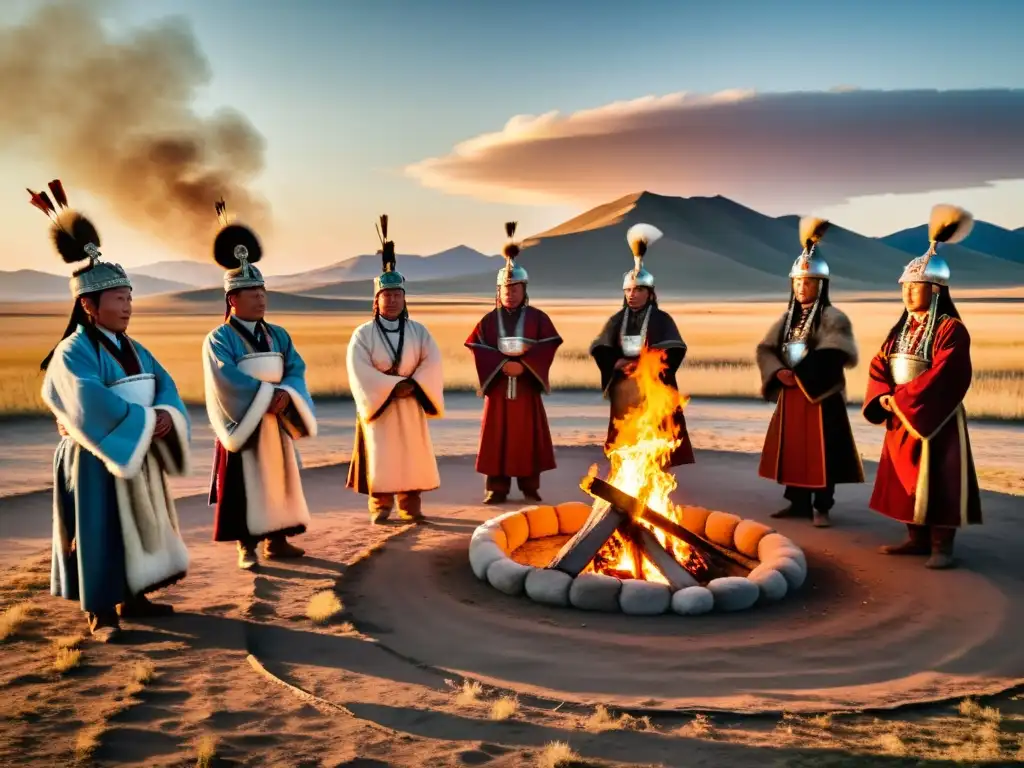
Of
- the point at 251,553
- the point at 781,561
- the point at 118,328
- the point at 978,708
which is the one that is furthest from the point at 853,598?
the point at 118,328

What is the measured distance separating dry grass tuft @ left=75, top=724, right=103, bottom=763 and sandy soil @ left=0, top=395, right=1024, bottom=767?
12 mm

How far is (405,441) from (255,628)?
3.03 m

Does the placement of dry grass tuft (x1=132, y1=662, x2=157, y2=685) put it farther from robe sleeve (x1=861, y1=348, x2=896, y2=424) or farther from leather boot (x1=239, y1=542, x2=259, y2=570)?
robe sleeve (x1=861, y1=348, x2=896, y2=424)

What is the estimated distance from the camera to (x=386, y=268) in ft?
28.2


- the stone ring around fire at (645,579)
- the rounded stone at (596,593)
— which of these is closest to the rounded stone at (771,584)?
the stone ring around fire at (645,579)

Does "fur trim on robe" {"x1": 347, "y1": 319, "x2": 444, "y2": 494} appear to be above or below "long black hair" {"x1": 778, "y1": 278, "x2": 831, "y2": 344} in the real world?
below

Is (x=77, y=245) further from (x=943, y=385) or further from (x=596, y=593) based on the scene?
(x=943, y=385)

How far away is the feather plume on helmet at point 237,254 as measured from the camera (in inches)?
275

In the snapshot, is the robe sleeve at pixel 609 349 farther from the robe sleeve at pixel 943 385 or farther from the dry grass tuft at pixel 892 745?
the dry grass tuft at pixel 892 745

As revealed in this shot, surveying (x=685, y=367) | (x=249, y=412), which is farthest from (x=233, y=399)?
(x=685, y=367)

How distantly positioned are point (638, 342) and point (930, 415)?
299 cm

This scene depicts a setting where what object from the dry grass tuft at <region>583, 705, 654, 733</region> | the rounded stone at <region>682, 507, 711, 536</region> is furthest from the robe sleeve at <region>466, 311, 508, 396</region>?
the dry grass tuft at <region>583, 705, 654, 733</region>

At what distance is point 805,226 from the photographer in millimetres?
8219

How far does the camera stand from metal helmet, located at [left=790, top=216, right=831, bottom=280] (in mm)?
8172
